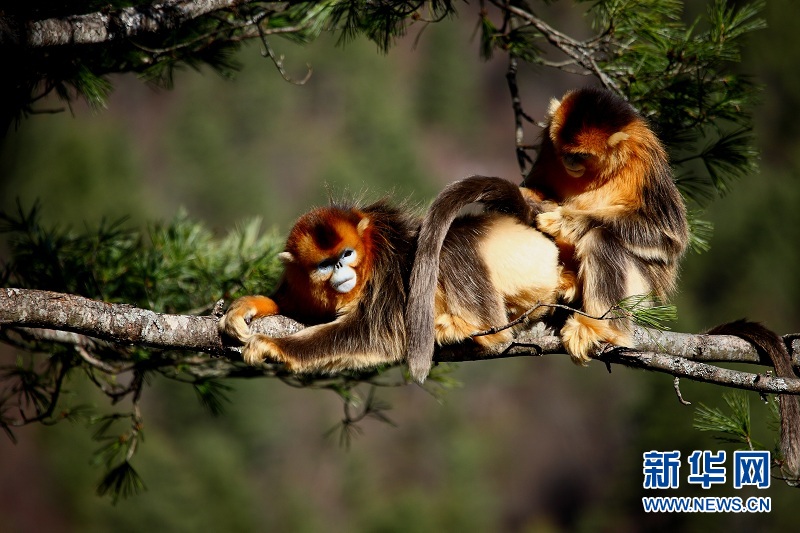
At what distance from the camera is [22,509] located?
2088 centimetres

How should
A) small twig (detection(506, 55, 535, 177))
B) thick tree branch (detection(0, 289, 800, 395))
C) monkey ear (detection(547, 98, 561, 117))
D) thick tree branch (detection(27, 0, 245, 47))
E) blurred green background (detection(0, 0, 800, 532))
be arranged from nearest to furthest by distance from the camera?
thick tree branch (detection(0, 289, 800, 395)) < thick tree branch (detection(27, 0, 245, 47)) < monkey ear (detection(547, 98, 561, 117)) < small twig (detection(506, 55, 535, 177)) < blurred green background (detection(0, 0, 800, 532))

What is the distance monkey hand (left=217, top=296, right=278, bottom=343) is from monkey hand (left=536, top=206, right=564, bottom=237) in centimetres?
82

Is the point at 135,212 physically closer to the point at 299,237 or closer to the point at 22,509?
the point at 22,509

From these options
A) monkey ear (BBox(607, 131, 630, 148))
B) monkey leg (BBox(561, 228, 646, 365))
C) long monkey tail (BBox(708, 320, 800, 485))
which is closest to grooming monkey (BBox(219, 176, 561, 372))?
monkey leg (BBox(561, 228, 646, 365))

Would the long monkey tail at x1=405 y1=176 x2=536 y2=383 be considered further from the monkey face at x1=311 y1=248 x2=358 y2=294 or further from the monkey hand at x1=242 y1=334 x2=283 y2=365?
the monkey hand at x1=242 y1=334 x2=283 y2=365

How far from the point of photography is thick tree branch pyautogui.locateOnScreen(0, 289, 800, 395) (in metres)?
1.91

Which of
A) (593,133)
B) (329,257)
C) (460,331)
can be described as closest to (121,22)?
(329,257)

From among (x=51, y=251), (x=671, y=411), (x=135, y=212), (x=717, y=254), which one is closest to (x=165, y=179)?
(x=135, y=212)

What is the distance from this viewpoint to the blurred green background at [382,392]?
1728 cm

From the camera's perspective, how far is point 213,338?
213 centimetres

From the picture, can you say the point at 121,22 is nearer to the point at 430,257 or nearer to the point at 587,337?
the point at 430,257

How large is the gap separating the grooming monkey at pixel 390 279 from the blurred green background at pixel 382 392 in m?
0.33

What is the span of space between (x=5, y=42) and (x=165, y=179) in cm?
3622

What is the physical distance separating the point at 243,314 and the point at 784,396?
1495mm
